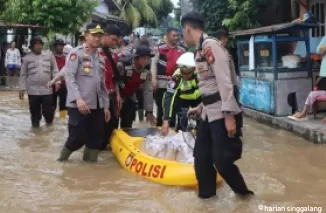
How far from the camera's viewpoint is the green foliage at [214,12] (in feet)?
55.2

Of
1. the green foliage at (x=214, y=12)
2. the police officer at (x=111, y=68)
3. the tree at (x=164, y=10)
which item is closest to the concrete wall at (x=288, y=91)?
the police officer at (x=111, y=68)

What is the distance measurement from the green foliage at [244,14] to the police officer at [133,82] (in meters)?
7.95

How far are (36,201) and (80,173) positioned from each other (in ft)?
3.84

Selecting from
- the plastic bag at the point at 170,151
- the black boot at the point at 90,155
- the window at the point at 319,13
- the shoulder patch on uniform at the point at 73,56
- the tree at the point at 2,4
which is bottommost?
the black boot at the point at 90,155

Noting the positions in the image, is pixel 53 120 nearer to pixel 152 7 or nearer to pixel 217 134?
pixel 217 134

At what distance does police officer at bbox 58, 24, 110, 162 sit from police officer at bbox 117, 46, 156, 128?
0.68 metres

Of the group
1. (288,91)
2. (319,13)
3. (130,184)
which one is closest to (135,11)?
(319,13)

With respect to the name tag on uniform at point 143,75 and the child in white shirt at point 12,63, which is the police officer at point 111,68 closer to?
the name tag on uniform at point 143,75

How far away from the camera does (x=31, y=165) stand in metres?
7.10

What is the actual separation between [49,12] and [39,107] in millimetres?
9872

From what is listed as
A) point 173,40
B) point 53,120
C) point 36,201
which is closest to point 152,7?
point 53,120

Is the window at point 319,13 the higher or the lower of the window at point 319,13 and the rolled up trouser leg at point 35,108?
the higher

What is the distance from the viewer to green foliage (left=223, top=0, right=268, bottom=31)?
1518 cm

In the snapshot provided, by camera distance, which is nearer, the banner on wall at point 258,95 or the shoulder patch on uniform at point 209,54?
the shoulder patch on uniform at point 209,54
